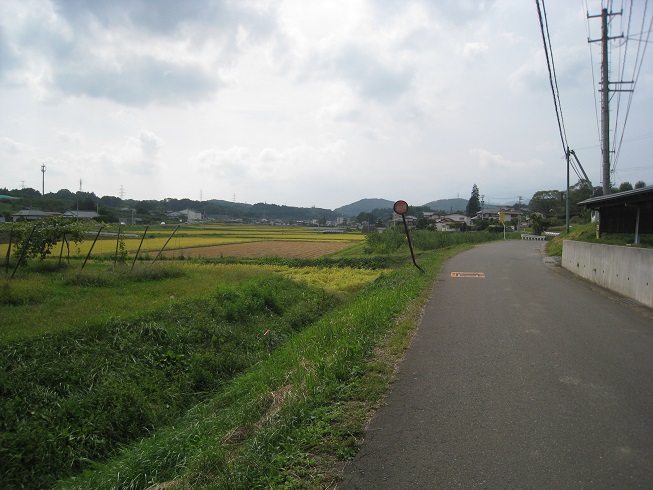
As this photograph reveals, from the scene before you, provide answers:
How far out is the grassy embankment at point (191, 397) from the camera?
3.84 m

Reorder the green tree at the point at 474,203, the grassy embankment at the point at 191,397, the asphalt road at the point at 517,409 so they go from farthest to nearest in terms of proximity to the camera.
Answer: the green tree at the point at 474,203 → the grassy embankment at the point at 191,397 → the asphalt road at the point at 517,409

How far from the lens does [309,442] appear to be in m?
3.73

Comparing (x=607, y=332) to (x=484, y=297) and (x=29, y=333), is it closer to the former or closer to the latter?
(x=484, y=297)

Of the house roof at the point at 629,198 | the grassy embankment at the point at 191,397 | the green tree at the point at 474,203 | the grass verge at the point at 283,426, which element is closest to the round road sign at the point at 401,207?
the grassy embankment at the point at 191,397

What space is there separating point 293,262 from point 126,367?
20265 millimetres

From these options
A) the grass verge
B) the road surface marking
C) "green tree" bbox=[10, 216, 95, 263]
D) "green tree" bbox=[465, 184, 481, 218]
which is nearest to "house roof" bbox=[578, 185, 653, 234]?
the road surface marking

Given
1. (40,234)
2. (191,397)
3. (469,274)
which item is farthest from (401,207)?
(40,234)

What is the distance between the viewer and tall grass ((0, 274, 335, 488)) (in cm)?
572

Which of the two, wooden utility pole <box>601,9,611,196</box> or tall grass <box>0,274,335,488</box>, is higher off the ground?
wooden utility pole <box>601,9,611,196</box>

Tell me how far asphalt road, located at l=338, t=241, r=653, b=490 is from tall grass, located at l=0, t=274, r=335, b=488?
13.5 feet

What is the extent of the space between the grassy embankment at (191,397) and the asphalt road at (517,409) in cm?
40

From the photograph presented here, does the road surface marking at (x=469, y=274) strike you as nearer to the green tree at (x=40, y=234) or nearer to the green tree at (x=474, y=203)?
the green tree at (x=40, y=234)

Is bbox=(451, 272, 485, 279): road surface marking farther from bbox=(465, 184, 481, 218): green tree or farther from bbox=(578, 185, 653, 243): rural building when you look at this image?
bbox=(465, 184, 481, 218): green tree

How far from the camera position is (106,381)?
6996mm
